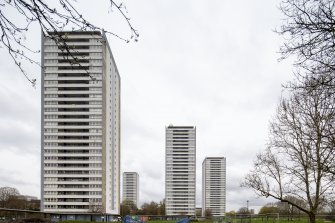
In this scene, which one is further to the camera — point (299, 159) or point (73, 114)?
point (73, 114)

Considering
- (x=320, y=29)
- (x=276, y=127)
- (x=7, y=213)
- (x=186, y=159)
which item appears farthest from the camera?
(x=186, y=159)

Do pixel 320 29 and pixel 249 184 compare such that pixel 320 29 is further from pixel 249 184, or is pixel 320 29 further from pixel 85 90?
pixel 85 90

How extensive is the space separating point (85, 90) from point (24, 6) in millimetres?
92341

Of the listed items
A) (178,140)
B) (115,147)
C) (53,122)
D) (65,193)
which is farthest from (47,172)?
(178,140)

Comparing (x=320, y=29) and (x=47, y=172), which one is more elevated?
(x=320, y=29)

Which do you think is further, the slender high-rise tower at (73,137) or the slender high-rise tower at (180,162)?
the slender high-rise tower at (180,162)

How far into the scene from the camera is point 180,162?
16925 cm

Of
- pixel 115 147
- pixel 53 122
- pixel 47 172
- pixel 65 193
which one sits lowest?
pixel 65 193

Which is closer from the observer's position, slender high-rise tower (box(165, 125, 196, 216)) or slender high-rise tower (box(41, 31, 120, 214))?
slender high-rise tower (box(41, 31, 120, 214))

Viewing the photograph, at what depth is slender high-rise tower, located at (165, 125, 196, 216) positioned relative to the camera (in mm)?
166375

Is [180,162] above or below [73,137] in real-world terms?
below

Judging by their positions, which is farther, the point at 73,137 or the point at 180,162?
the point at 180,162

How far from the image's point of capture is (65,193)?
297 feet

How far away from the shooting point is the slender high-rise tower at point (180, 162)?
166 metres
